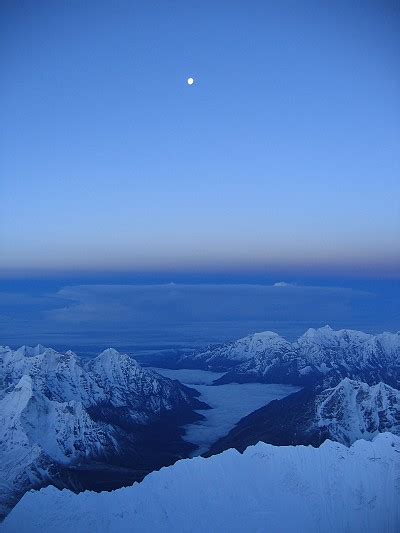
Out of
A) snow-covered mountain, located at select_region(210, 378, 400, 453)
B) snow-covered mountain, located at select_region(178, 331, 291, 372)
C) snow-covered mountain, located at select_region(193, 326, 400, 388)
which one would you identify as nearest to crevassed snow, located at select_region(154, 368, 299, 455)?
snow-covered mountain, located at select_region(178, 331, 291, 372)

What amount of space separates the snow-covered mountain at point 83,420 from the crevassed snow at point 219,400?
2506 mm

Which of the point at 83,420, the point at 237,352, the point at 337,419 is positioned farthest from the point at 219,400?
the point at 237,352

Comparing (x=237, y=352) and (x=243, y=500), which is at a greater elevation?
(x=243, y=500)

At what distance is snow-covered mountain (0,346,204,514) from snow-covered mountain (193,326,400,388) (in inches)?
1206

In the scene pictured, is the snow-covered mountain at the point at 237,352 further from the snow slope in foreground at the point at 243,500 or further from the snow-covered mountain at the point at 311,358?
the snow slope in foreground at the point at 243,500

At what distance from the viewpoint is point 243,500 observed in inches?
749

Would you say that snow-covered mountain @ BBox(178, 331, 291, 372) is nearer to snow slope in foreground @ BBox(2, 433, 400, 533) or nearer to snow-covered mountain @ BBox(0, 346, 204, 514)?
snow-covered mountain @ BBox(0, 346, 204, 514)

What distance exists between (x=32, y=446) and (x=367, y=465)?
3217cm

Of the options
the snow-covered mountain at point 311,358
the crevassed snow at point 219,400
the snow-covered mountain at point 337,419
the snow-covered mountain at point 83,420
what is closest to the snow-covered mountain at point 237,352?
the snow-covered mountain at point 311,358

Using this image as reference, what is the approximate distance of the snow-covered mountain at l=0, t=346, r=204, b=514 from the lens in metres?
43.3

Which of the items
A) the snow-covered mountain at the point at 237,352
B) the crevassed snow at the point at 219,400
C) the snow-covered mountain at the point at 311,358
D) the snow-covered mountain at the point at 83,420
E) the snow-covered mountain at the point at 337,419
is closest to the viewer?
the snow-covered mountain at the point at 83,420

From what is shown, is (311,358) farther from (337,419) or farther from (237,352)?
(337,419)

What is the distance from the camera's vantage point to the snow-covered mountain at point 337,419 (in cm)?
4678

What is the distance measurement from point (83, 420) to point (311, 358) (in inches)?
3104
